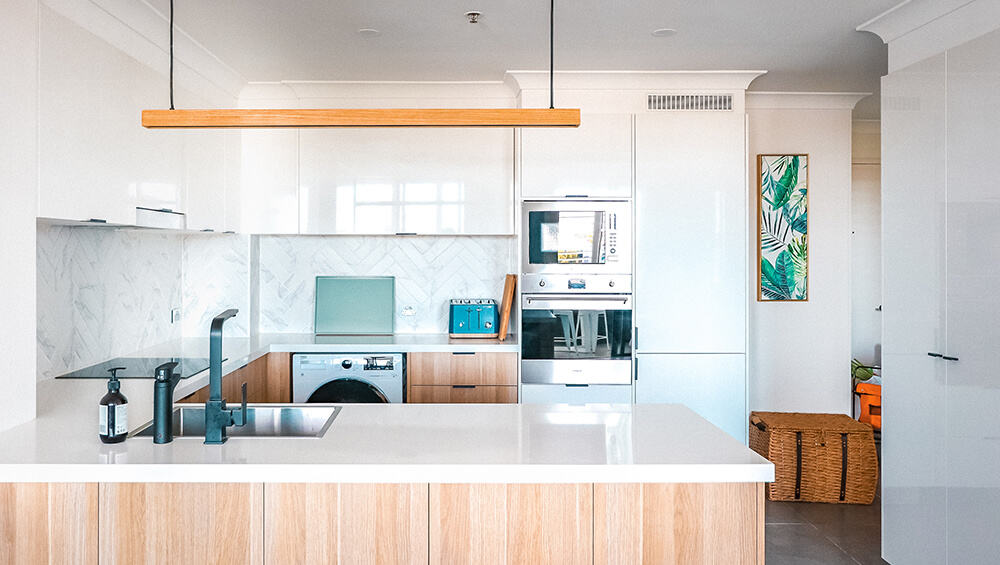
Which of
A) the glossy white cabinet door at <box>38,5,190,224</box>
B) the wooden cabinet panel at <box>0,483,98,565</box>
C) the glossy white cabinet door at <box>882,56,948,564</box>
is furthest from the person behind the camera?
the glossy white cabinet door at <box>882,56,948,564</box>

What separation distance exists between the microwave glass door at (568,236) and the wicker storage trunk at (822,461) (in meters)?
1.39

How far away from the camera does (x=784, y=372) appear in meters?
5.00

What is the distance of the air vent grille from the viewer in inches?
170

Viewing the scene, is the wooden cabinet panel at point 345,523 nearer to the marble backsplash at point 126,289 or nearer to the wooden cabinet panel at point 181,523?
the wooden cabinet panel at point 181,523

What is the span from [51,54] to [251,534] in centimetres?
166

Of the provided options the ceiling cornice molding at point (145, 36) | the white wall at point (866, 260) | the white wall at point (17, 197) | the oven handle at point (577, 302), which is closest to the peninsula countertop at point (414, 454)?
the white wall at point (17, 197)

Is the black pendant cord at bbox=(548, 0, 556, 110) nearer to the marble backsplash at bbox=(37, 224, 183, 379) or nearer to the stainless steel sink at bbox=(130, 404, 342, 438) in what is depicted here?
the stainless steel sink at bbox=(130, 404, 342, 438)

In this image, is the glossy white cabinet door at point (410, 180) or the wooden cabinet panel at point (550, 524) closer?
the wooden cabinet panel at point (550, 524)

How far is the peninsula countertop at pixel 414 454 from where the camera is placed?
197cm

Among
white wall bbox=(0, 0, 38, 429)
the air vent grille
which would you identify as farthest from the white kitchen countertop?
the air vent grille

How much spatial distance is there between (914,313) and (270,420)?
256 cm

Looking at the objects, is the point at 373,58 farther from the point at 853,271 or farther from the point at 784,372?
the point at 853,271

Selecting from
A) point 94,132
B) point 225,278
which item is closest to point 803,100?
point 225,278

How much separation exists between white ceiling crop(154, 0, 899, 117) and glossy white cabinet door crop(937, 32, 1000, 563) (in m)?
0.63
